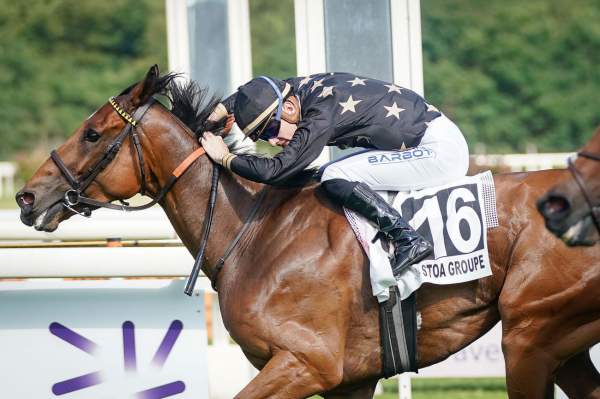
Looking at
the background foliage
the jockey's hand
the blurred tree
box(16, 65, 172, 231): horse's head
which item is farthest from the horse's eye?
the background foliage

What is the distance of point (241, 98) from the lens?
4.59 m

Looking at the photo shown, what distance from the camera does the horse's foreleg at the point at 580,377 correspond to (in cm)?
468

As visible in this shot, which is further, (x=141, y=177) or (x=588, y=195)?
(x=141, y=177)

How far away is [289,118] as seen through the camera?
4633 mm

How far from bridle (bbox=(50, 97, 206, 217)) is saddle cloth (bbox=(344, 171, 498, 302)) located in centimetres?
90

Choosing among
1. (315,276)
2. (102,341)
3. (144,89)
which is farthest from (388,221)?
(102,341)

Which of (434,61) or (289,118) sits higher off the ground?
(289,118)

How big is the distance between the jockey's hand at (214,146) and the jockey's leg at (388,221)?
582 mm

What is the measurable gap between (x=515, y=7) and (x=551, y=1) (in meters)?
1.95

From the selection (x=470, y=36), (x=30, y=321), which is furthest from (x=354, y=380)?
(x=470, y=36)

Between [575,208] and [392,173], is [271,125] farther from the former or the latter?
[575,208]

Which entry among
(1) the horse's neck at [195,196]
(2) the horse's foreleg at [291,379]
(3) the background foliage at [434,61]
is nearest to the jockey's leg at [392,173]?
(1) the horse's neck at [195,196]

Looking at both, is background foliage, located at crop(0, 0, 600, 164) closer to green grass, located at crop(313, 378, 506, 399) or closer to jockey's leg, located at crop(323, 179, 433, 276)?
green grass, located at crop(313, 378, 506, 399)

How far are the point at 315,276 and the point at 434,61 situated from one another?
28.2 metres
